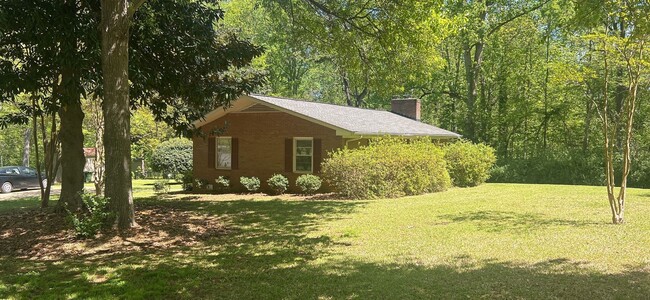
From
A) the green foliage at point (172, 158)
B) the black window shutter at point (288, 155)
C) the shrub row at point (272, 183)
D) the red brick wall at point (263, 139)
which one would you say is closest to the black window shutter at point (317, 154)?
the red brick wall at point (263, 139)

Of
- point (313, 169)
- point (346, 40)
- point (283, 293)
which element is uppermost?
point (346, 40)

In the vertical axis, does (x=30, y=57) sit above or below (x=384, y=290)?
above

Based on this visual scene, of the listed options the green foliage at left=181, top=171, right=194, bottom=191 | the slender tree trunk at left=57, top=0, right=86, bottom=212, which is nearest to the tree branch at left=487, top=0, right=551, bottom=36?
the green foliage at left=181, top=171, right=194, bottom=191

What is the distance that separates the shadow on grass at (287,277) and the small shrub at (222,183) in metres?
12.0

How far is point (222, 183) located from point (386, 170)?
7378 mm

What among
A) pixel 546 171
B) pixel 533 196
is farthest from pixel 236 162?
pixel 546 171

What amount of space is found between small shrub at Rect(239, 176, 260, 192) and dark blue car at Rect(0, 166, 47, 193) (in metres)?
12.8

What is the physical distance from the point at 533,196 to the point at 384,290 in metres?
13.8

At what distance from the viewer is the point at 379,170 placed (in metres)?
16.7

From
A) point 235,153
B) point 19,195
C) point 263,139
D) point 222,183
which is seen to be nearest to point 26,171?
point 19,195

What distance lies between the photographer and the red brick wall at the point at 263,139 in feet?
62.6

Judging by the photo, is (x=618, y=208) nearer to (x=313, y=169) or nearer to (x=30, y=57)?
(x=313, y=169)

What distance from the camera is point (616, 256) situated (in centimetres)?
712

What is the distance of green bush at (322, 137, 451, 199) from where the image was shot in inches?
653
